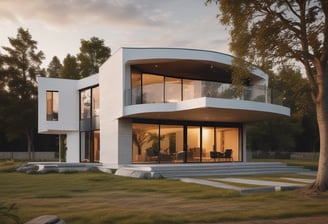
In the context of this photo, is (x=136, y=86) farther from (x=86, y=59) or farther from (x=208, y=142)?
(x=86, y=59)

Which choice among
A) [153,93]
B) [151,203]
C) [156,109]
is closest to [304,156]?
[153,93]

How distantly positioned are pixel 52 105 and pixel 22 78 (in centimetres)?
1751

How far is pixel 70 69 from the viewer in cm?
4631

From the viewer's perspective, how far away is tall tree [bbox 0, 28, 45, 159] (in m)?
40.0

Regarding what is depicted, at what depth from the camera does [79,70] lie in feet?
154

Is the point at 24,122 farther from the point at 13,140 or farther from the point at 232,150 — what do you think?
the point at 232,150

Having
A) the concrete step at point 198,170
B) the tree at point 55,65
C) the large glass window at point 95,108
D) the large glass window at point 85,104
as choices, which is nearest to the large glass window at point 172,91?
the concrete step at point 198,170

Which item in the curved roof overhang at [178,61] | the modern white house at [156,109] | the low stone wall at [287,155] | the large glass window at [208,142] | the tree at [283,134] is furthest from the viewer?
the low stone wall at [287,155]

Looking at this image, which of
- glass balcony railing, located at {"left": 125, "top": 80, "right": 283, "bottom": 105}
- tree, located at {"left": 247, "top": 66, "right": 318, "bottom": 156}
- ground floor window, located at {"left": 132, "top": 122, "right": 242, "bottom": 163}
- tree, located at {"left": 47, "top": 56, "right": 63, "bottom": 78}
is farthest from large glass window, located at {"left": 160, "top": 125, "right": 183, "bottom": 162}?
tree, located at {"left": 47, "top": 56, "right": 63, "bottom": 78}

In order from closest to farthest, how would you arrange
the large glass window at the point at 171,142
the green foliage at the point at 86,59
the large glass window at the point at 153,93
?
the large glass window at the point at 153,93 < the large glass window at the point at 171,142 < the green foliage at the point at 86,59

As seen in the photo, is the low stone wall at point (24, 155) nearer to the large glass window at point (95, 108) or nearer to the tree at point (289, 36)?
the large glass window at point (95, 108)

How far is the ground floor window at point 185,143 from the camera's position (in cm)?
2208

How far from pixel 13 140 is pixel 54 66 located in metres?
19.9

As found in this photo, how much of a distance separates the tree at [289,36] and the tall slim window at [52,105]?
55.4 feet
